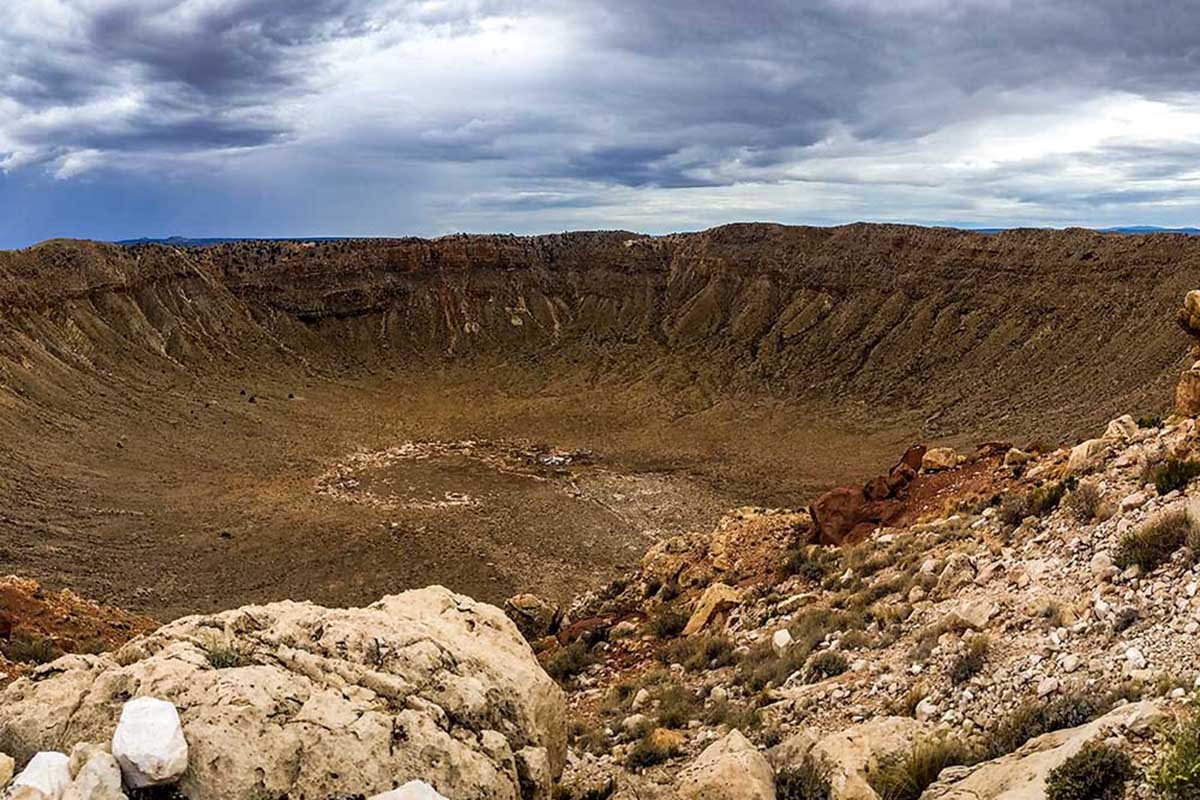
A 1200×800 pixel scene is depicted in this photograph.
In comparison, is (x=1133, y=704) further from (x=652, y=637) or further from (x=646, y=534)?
(x=646, y=534)

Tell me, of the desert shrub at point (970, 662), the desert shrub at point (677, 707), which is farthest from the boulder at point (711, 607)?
the desert shrub at point (970, 662)

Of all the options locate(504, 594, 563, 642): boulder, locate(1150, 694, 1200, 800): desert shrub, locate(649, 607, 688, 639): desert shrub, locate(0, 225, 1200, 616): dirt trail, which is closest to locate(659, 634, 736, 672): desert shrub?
locate(649, 607, 688, 639): desert shrub

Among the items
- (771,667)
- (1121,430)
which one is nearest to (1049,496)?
(1121,430)

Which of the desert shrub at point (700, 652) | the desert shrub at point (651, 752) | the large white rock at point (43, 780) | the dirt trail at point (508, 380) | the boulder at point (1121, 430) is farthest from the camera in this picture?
the dirt trail at point (508, 380)

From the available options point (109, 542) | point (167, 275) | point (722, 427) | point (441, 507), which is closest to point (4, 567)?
point (109, 542)

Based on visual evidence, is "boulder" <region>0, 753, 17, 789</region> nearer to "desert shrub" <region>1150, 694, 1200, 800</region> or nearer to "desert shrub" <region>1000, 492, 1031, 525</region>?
"desert shrub" <region>1150, 694, 1200, 800</region>

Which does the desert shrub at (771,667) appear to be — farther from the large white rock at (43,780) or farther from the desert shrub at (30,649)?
the desert shrub at (30,649)

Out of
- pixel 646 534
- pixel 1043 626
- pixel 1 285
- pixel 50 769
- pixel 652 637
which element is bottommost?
pixel 646 534

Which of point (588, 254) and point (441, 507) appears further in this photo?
point (588, 254)
